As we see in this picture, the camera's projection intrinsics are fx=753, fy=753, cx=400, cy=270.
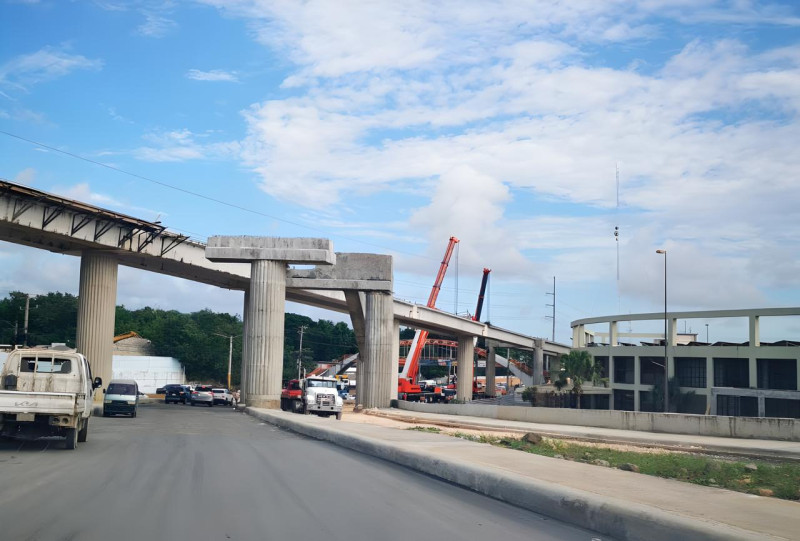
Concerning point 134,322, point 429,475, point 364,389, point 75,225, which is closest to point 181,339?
point 134,322

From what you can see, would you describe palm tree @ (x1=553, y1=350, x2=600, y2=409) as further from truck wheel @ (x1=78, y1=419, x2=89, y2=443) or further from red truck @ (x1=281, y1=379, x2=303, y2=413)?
truck wheel @ (x1=78, y1=419, x2=89, y2=443)

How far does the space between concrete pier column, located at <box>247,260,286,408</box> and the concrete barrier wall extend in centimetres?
1529

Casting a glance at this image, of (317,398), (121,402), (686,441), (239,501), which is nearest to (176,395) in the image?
(317,398)

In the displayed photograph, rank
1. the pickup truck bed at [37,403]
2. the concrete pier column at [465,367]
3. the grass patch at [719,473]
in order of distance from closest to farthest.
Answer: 1. the grass patch at [719,473]
2. the pickup truck bed at [37,403]
3. the concrete pier column at [465,367]

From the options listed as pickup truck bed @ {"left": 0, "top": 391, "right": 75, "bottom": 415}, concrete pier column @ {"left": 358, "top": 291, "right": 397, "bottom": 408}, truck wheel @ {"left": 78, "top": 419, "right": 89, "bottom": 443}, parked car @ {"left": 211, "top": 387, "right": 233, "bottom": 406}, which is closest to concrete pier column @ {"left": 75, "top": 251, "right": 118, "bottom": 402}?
parked car @ {"left": 211, "top": 387, "right": 233, "bottom": 406}

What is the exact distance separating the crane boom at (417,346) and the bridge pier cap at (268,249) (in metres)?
39.7

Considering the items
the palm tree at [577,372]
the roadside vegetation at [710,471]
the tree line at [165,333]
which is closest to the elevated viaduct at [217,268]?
the palm tree at [577,372]

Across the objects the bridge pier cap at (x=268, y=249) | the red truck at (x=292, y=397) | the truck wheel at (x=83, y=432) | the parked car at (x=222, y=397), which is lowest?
the parked car at (x=222, y=397)

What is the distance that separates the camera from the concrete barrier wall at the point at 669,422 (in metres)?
25.6

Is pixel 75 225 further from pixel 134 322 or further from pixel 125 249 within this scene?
pixel 134 322

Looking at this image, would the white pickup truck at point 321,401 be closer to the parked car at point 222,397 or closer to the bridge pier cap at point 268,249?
the bridge pier cap at point 268,249

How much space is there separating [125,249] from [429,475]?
128ft

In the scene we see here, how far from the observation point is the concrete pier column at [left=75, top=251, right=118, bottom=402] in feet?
Result: 155

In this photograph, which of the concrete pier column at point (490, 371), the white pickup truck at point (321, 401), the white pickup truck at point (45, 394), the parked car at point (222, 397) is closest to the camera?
the white pickup truck at point (45, 394)
